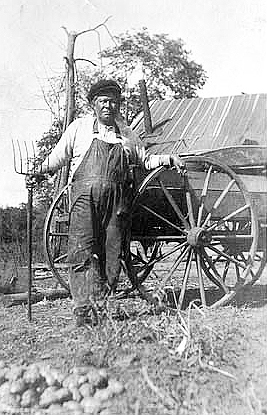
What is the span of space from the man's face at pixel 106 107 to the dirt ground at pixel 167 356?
4.53 feet

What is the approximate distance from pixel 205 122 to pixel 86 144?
5.25 metres

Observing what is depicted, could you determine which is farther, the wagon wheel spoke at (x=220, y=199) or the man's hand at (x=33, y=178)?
the wagon wheel spoke at (x=220, y=199)

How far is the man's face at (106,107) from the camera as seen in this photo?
4.56m

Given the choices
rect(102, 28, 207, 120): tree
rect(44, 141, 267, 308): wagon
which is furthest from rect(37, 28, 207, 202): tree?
rect(44, 141, 267, 308): wagon

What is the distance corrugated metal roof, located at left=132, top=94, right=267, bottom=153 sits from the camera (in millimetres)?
8820

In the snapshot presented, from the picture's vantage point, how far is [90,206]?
14.5 feet


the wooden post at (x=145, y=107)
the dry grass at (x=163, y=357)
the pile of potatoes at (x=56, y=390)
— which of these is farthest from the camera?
the wooden post at (x=145, y=107)

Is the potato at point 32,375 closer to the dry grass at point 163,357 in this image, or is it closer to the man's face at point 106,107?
the dry grass at point 163,357

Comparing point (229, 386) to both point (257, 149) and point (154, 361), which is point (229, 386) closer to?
point (154, 361)

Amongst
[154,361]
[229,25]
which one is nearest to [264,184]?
[229,25]

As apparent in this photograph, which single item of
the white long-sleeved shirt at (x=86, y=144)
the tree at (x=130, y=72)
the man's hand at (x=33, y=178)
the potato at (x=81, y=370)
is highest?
the tree at (x=130, y=72)

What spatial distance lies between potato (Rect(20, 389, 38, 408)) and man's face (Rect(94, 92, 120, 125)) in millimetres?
2279

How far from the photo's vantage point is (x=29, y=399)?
2895 mm

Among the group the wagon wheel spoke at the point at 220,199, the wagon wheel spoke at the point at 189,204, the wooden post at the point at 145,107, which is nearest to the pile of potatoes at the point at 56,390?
the wagon wheel spoke at the point at 189,204
